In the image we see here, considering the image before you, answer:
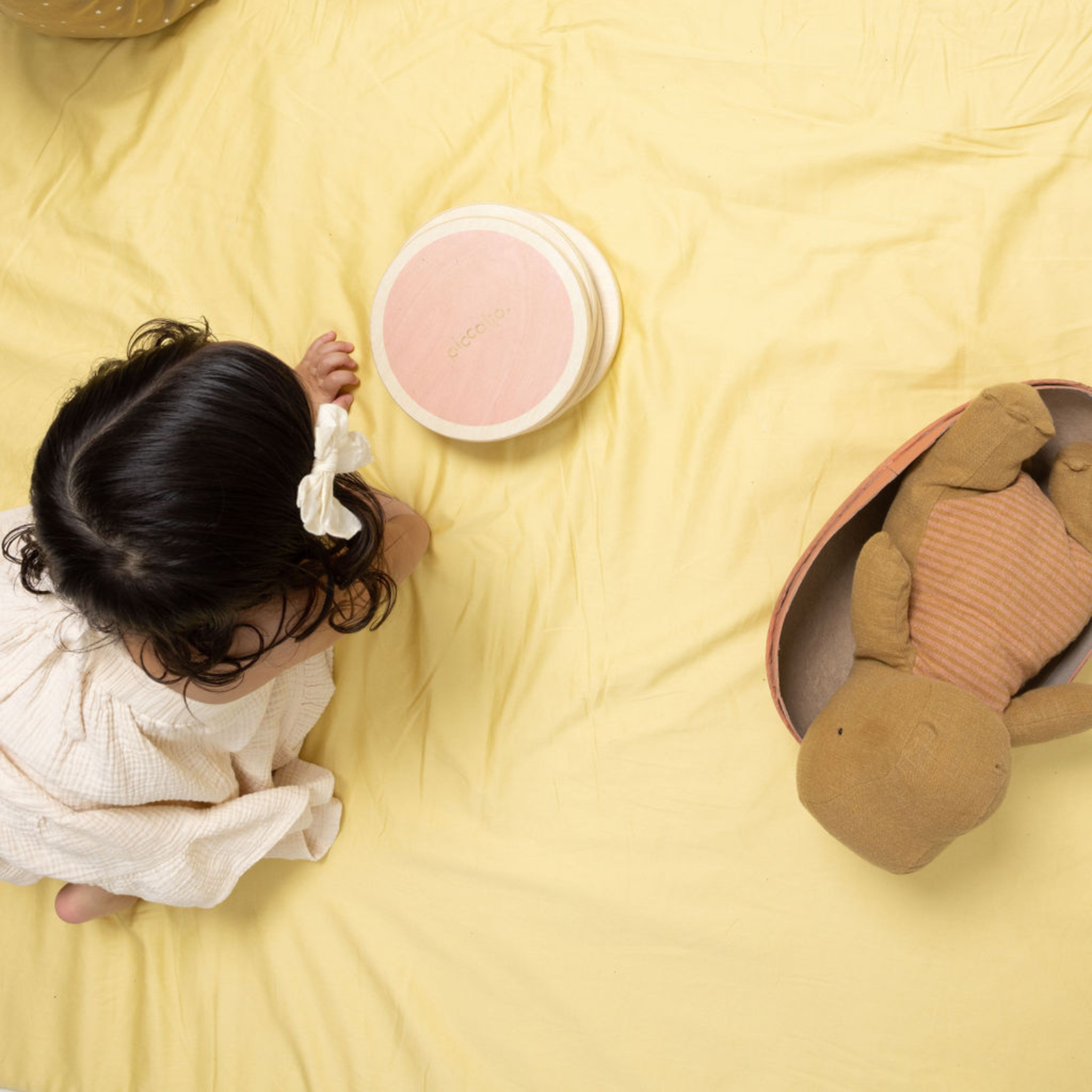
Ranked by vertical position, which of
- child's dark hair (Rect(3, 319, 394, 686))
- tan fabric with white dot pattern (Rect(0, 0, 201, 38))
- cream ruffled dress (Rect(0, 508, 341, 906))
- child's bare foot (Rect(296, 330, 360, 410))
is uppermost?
tan fabric with white dot pattern (Rect(0, 0, 201, 38))

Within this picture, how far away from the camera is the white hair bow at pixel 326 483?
1.96ft

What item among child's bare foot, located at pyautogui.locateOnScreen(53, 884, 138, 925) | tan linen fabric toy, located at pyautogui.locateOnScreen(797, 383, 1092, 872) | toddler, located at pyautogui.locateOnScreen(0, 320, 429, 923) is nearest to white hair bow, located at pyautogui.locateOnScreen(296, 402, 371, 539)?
toddler, located at pyautogui.locateOnScreen(0, 320, 429, 923)

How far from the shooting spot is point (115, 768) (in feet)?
2.51

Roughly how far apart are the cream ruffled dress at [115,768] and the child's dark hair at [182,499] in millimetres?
98

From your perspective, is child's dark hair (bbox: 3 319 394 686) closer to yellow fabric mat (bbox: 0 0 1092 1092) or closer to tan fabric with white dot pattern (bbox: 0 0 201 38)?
yellow fabric mat (bbox: 0 0 1092 1092)

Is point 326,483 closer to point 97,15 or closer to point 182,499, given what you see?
point 182,499

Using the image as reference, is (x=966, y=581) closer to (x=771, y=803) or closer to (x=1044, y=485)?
(x=1044, y=485)

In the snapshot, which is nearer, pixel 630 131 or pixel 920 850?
pixel 920 850

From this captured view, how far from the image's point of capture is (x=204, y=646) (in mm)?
673

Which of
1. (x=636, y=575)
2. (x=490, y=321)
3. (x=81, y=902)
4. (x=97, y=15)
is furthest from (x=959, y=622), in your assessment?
(x=97, y=15)

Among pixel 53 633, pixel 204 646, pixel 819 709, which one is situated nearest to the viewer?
pixel 204 646

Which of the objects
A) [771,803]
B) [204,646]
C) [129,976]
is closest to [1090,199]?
[771,803]

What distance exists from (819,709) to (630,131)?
62cm

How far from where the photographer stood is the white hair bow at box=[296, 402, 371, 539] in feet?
1.96
